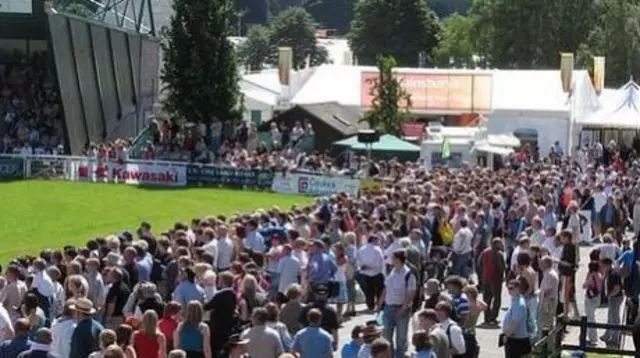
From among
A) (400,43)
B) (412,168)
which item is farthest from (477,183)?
(400,43)

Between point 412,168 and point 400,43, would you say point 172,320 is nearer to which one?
point 412,168

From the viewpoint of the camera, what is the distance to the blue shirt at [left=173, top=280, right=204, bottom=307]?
17922mm

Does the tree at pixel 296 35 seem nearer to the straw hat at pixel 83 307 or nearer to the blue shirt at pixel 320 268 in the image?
the blue shirt at pixel 320 268

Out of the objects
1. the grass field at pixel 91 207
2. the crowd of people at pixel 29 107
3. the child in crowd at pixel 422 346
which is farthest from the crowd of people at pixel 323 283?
the crowd of people at pixel 29 107

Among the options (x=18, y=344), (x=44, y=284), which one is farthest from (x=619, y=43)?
(x=18, y=344)

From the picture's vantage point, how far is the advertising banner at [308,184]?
46428mm

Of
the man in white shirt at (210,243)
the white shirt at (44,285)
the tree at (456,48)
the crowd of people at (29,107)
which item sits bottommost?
the white shirt at (44,285)

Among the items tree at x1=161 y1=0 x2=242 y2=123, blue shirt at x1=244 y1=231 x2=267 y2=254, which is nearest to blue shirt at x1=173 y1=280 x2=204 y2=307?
blue shirt at x1=244 y1=231 x2=267 y2=254

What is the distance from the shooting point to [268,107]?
64.8 metres

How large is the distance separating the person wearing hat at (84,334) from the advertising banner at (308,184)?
30.3 metres

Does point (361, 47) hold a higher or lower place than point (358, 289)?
higher

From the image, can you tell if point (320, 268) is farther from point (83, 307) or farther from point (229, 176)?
point (229, 176)

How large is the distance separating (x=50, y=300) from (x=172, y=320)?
2.79 meters

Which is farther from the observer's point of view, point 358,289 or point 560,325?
point 358,289
